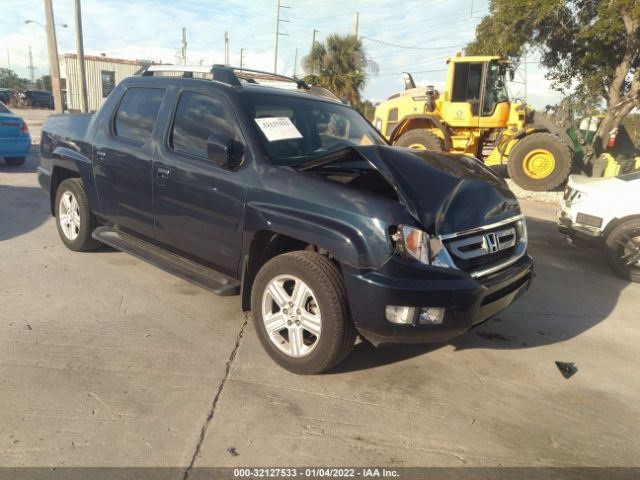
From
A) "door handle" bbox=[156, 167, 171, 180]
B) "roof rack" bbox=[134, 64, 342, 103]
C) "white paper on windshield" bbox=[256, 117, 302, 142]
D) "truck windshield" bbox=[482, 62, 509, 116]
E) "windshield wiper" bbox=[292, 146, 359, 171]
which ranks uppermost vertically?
"truck windshield" bbox=[482, 62, 509, 116]

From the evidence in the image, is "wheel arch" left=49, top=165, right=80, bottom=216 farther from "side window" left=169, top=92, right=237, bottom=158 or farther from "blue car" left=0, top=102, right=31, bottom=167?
"blue car" left=0, top=102, right=31, bottom=167

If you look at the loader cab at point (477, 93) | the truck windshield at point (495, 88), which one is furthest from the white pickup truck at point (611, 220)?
the truck windshield at point (495, 88)

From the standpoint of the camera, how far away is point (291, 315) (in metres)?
3.20

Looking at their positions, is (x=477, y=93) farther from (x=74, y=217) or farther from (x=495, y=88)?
(x=74, y=217)

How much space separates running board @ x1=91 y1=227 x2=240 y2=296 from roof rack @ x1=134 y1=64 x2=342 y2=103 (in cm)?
149

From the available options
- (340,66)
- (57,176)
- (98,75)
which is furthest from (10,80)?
(57,176)

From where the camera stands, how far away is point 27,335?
11.7ft

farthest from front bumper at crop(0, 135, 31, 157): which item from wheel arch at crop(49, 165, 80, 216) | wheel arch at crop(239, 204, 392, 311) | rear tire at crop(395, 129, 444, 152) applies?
wheel arch at crop(239, 204, 392, 311)

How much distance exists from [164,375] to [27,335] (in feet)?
4.04

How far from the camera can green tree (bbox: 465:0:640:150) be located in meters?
14.0

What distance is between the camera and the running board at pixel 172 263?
3.58m

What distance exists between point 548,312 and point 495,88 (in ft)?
28.8

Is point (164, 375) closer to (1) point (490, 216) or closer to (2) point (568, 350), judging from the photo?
(1) point (490, 216)

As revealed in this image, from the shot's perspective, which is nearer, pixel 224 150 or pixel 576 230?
pixel 224 150
